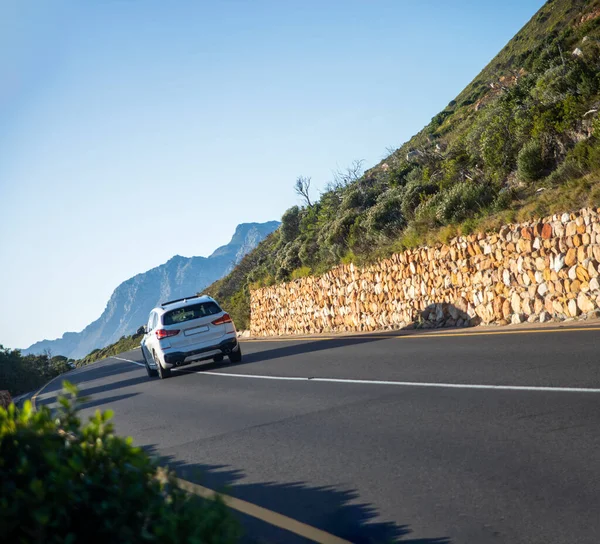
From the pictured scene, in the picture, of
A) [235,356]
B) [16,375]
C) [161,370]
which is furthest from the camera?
[16,375]

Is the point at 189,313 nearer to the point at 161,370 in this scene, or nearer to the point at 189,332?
the point at 189,332

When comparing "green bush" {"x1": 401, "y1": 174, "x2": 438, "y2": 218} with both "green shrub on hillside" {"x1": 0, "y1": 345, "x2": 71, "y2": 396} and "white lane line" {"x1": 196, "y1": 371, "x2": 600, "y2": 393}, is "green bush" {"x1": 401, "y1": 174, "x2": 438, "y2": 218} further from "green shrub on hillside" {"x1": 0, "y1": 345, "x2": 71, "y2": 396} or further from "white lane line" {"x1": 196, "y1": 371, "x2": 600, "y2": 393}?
"green shrub on hillside" {"x1": 0, "y1": 345, "x2": 71, "y2": 396}

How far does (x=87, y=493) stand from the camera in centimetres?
285

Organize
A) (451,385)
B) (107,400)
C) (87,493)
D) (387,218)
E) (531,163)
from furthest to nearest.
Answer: (387,218) < (531,163) < (107,400) < (451,385) < (87,493)

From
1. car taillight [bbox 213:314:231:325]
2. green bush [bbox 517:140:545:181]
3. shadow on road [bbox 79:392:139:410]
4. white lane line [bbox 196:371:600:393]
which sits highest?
green bush [bbox 517:140:545:181]

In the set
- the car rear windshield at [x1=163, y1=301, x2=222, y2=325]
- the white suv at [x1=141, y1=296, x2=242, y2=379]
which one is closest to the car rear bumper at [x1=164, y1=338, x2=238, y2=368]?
the white suv at [x1=141, y1=296, x2=242, y2=379]

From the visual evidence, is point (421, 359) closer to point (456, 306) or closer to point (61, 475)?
point (456, 306)

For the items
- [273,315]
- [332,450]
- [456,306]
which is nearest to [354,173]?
[273,315]

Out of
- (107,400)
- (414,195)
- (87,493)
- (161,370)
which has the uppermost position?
(414,195)

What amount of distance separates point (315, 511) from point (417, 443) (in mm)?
1822

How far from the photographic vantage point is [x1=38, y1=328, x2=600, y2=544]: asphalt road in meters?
5.00

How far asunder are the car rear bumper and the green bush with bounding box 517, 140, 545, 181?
879cm

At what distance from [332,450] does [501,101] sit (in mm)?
19784

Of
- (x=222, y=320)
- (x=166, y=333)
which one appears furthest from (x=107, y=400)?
(x=222, y=320)
